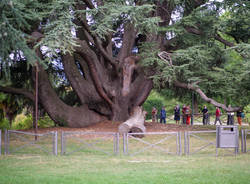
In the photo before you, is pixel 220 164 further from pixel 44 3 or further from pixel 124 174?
pixel 44 3

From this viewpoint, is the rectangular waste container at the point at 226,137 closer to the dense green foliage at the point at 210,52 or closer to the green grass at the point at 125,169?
the green grass at the point at 125,169

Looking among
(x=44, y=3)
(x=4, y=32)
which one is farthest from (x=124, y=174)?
(x=44, y=3)

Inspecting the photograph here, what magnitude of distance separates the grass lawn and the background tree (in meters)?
5.40

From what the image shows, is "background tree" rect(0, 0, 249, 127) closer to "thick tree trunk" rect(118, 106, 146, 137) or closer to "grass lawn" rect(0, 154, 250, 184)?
"thick tree trunk" rect(118, 106, 146, 137)

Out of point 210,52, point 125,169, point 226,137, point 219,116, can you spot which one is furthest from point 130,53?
point 125,169

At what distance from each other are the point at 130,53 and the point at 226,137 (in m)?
11.3

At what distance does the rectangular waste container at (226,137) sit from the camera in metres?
12.6

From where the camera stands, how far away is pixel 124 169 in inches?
384

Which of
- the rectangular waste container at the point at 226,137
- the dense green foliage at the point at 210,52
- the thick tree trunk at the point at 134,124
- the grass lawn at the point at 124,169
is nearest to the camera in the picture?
the grass lawn at the point at 124,169

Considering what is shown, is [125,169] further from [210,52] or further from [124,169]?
[210,52]

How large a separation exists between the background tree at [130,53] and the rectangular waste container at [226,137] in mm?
5278

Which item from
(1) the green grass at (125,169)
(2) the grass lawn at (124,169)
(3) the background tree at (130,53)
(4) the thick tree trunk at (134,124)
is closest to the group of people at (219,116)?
(3) the background tree at (130,53)

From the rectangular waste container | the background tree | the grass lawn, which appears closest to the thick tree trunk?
the background tree

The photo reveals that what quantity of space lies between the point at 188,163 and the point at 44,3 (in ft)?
35.6
